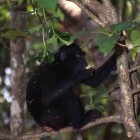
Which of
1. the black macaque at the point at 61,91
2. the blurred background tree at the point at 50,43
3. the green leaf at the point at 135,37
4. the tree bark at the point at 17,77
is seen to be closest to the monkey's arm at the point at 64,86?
the black macaque at the point at 61,91

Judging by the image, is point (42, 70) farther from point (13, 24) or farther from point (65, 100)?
point (13, 24)

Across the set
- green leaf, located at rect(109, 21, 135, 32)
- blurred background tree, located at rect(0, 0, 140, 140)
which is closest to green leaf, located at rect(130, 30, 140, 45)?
green leaf, located at rect(109, 21, 135, 32)

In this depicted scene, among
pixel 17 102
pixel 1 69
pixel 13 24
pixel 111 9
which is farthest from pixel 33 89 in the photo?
pixel 1 69

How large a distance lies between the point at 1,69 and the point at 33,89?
2778mm

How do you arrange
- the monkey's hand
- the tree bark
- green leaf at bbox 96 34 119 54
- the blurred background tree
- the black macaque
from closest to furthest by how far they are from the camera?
green leaf at bbox 96 34 119 54, the blurred background tree, the monkey's hand, the black macaque, the tree bark

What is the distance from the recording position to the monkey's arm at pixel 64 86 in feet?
7.80

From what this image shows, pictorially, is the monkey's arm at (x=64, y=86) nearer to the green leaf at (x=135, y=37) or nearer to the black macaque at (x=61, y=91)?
the black macaque at (x=61, y=91)

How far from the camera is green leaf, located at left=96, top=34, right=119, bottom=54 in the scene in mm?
1248

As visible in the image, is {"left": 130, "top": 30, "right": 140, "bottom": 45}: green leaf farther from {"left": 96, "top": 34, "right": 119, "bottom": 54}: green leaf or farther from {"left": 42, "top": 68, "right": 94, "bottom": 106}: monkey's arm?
{"left": 42, "top": 68, "right": 94, "bottom": 106}: monkey's arm

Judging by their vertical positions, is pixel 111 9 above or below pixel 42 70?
above

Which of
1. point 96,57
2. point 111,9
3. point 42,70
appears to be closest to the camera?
point 111,9

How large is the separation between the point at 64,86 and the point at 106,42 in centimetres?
118

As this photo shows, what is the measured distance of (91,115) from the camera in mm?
2520

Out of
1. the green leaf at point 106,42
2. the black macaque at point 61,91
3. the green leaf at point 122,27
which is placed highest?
the green leaf at point 122,27
